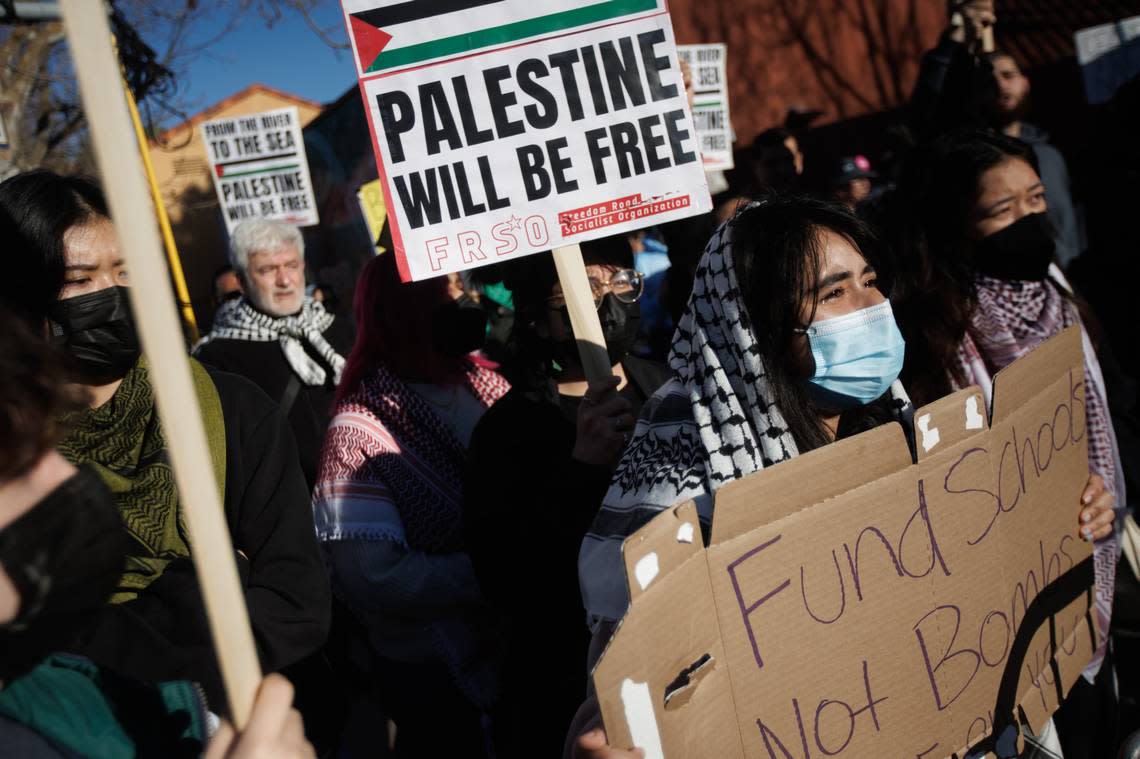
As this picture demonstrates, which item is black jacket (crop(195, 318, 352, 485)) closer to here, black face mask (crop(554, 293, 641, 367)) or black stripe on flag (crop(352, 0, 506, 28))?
black face mask (crop(554, 293, 641, 367))

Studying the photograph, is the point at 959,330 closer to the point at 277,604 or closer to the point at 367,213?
the point at 277,604

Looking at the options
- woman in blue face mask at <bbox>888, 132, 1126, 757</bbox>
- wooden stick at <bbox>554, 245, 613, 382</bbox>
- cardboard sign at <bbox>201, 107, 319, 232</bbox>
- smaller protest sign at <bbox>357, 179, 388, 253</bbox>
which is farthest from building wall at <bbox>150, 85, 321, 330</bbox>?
wooden stick at <bbox>554, 245, 613, 382</bbox>

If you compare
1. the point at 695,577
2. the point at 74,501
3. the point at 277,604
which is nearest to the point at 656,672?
the point at 695,577

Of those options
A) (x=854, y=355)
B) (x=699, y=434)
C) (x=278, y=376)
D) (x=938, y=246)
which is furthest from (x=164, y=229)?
(x=854, y=355)

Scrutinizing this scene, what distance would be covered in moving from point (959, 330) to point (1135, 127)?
10.7ft

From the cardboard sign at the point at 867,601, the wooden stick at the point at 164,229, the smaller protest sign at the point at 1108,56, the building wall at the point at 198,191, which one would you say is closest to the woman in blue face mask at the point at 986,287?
the cardboard sign at the point at 867,601

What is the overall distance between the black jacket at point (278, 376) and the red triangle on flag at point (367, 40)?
229 centimetres

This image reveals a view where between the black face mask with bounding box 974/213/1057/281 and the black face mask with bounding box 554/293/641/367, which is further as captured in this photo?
the black face mask with bounding box 974/213/1057/281

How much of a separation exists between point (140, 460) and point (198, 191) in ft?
67.8

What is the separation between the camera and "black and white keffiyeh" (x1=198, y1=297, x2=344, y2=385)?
175 inches

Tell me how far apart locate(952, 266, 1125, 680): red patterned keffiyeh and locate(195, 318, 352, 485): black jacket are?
2679mm

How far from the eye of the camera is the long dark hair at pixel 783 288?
178cm

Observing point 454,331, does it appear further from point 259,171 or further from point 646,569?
point 259,171

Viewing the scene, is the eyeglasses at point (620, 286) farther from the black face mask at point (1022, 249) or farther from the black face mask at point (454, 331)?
the black face mask at point (1022, 249)
